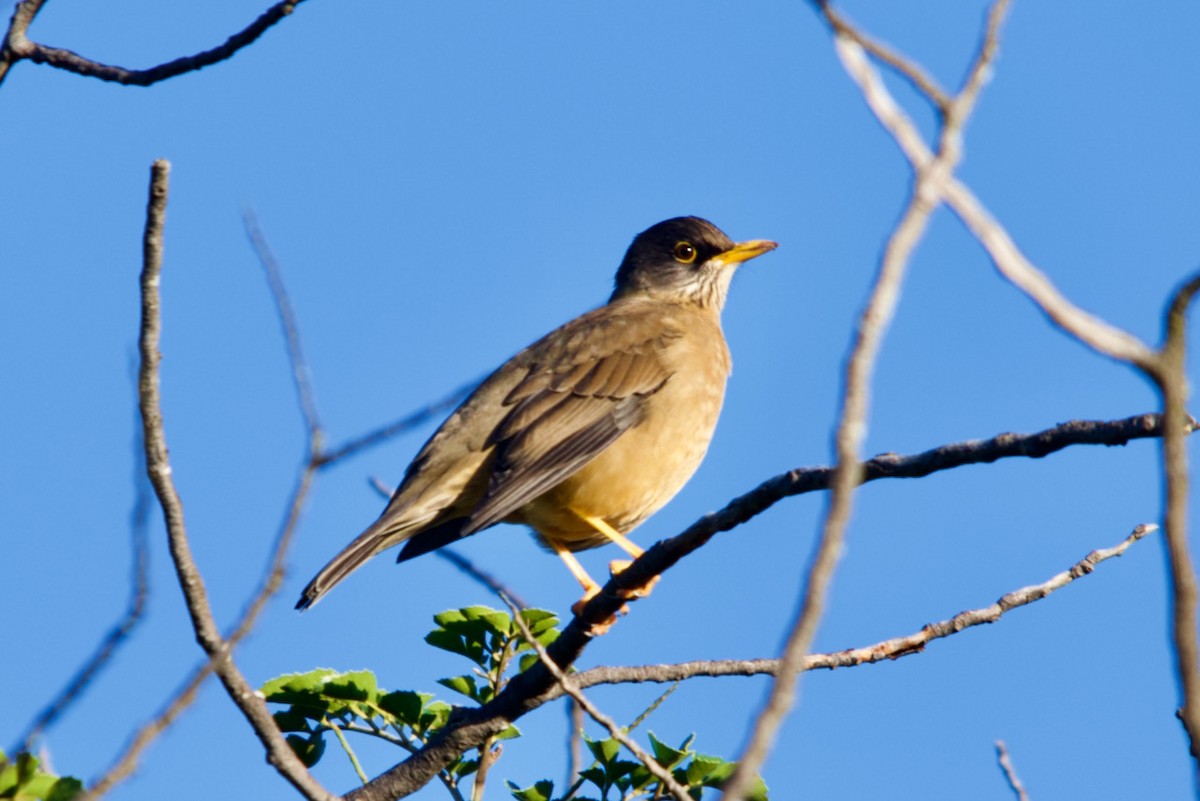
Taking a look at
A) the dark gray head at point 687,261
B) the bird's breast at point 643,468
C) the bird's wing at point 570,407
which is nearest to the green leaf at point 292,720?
the bird's wing at point 570,407

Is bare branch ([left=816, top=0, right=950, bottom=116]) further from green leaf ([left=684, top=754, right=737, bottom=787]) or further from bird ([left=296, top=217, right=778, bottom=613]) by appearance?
bird ([left=296, top=217, right=778, bottom=613])

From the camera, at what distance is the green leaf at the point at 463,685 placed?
4.88 meters

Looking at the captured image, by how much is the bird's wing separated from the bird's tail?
0.40 meters

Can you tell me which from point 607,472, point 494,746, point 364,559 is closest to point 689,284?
point 607,472

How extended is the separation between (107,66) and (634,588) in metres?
2.46

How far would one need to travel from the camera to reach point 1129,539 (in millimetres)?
4383

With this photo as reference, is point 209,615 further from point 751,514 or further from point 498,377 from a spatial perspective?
point 498,377

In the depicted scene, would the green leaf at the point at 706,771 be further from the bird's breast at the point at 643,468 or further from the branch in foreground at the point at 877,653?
the bird's breast at the point at 643,468

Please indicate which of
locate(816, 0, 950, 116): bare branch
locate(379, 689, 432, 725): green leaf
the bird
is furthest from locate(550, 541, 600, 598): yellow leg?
locate(816, 0, 950, 116): bare branch

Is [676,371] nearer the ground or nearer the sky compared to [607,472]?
nearer the sky

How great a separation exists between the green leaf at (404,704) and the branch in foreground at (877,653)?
1.80ft

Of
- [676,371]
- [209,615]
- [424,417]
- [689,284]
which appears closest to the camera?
[424,417]

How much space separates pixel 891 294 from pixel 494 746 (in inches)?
128

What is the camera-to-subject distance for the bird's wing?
6.75 metres
